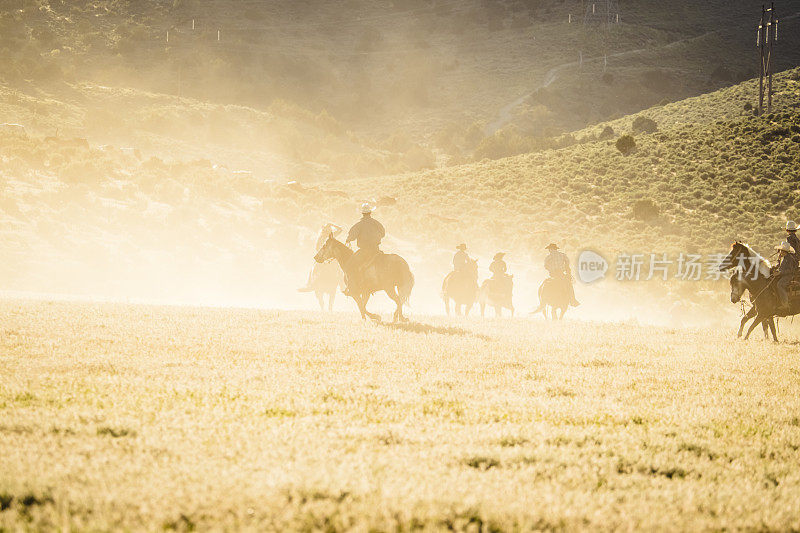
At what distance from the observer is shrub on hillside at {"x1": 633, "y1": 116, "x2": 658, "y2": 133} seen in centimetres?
7050

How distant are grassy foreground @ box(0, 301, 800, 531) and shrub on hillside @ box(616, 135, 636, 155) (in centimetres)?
5211

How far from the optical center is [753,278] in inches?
625

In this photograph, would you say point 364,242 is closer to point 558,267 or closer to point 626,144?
point 558,267

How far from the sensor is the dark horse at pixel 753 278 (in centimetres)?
1566

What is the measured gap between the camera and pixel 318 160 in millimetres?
77000

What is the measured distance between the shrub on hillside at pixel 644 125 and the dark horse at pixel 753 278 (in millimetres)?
58463

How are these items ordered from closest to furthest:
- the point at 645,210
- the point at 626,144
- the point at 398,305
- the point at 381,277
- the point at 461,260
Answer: the point at 381,277
the point at 398,305
the point at 461,260
the point at 645,210
the point at 626,144

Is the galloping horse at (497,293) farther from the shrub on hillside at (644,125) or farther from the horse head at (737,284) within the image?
the shrub on hillside at (644,125)

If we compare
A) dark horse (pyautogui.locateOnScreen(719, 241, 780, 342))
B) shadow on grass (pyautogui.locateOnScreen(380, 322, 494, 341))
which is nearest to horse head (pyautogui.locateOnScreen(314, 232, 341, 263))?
shadow on grass (pyautogui.locateOnScreen(380, 322, 494, 341))

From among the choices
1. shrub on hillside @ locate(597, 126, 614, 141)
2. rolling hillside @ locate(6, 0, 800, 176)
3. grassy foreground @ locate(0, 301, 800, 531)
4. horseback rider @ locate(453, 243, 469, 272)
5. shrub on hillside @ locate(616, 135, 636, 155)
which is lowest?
grassy foreground @ locate(0, 301, 800, 531)

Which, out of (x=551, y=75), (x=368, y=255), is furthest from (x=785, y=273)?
(x=551, y=75)

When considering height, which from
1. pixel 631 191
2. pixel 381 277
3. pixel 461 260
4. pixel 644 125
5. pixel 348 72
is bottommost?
pixel 381 277

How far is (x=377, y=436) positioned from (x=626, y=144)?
6061 centimetres

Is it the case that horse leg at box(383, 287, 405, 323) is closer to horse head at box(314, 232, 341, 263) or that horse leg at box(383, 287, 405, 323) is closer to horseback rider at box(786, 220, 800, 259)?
horse head at box(314, 232, 341, 263)
